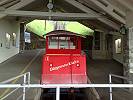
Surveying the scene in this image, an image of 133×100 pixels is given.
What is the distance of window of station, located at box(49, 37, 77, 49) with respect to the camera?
1123 centimetres

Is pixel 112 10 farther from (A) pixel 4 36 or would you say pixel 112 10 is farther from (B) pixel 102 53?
(B) pixel 102 53

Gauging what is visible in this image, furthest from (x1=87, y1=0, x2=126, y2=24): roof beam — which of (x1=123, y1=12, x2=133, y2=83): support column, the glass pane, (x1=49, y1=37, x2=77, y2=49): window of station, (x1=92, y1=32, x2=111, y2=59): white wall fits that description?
(x1=92, y1=32, x2=111, y2=59): white wall

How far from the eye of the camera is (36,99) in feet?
27.4

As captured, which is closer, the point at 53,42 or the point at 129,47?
the point at 129,47

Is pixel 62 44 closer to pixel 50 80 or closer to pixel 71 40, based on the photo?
pixel 71 40

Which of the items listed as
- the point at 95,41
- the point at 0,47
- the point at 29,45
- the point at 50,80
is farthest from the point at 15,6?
the point at 29,45

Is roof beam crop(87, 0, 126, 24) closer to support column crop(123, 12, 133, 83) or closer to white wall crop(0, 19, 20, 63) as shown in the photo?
support column crop(123, 12, 133, 83)

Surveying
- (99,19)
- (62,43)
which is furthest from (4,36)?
(62,43)

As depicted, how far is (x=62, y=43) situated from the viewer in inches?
444

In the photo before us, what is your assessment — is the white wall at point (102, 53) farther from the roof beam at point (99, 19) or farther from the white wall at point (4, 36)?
the roof beam at point (99, 19)

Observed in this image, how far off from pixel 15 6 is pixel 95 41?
11.0 metres

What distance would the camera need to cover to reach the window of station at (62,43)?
1123 centimetres

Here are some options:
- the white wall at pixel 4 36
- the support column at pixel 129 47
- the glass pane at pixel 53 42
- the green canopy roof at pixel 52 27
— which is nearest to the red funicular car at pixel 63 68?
the glass pane at pixel 53 42

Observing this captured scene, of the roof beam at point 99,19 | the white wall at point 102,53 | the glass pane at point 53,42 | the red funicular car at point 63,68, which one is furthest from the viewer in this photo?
the white wall at point 102,53
